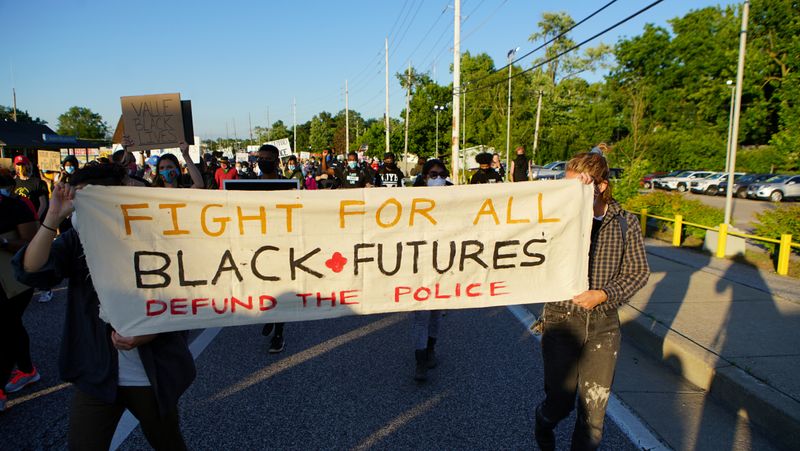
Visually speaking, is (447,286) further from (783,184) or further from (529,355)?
(783,184)

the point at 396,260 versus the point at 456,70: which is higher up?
the point at 456,70

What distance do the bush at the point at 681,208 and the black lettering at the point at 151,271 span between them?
1113 centimetres

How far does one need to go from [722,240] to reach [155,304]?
10.1 metres

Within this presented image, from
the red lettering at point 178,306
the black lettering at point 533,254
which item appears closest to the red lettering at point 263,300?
the red lettering at point 178,306

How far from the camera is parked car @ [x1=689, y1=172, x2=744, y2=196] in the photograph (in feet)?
108

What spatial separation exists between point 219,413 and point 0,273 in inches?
76.8

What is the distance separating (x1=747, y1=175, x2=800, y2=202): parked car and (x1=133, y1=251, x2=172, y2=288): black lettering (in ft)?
105

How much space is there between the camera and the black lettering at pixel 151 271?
8.61ft

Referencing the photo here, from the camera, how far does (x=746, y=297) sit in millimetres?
6691

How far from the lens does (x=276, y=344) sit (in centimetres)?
522

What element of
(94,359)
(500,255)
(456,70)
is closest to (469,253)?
(500,255)

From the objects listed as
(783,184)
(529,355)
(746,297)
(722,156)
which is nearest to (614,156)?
(783,184)

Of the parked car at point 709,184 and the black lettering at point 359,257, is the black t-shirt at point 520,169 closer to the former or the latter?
the black lettering at point 359,257

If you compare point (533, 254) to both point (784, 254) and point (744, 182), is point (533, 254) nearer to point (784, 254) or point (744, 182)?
point (784, 254)
